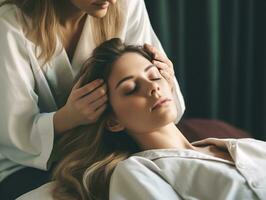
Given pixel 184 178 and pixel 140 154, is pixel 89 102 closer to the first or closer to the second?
pixel 140 154

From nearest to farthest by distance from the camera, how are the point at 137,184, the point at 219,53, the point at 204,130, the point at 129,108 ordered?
the point at 137,184, the point at 129,108, the point at 204,130, the point at 219,53

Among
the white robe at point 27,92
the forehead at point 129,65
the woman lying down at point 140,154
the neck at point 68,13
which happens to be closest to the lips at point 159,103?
the woman lying down at point 140,154

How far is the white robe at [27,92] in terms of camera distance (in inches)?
57.6

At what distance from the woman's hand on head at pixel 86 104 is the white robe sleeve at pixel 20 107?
0.08 meters

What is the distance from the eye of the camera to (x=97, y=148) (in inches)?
56.2

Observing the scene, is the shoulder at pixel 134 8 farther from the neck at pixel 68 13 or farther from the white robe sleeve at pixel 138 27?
the neck at pixel 68 13

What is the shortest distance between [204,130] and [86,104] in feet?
1.74

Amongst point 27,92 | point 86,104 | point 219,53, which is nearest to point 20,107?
point 27,92

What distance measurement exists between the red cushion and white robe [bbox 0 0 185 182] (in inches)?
16.9

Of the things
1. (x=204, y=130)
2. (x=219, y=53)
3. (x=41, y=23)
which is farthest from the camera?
(x=219, y=53)

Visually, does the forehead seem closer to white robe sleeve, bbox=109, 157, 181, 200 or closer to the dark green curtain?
white robe sleeve, bbox=109, 157, 181, 200

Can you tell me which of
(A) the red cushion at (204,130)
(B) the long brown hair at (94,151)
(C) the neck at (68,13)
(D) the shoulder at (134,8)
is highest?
(C) the neck at (68,13)

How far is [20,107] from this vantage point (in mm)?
1479

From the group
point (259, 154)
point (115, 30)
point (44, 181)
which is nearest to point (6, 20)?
point (115, 30)
